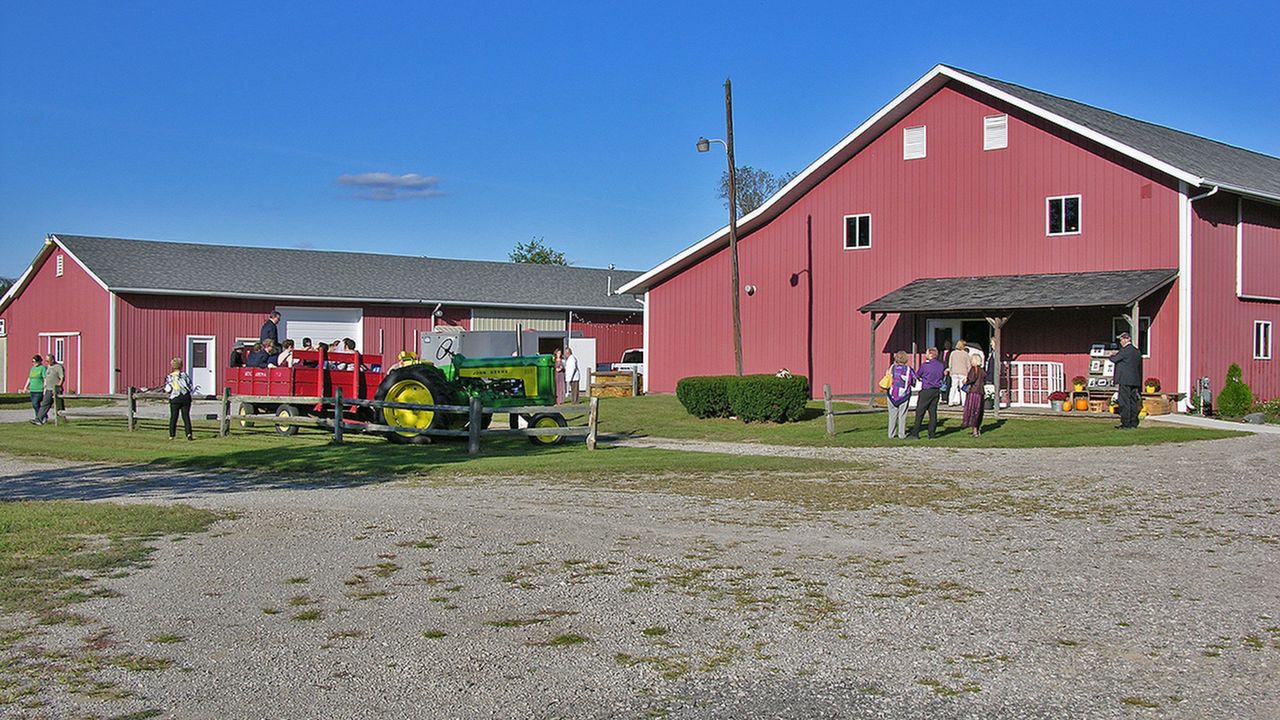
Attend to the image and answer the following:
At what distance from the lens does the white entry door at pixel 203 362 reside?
4266 centimetres

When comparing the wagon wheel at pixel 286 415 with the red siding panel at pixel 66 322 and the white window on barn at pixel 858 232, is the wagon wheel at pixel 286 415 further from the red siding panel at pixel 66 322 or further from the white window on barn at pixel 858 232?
the red siding panel at pixel 66 322

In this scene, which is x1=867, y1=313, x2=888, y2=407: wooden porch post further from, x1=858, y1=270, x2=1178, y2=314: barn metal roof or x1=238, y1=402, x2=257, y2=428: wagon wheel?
x1=238, y1=402, x2=257, y2=428: wagon wheel

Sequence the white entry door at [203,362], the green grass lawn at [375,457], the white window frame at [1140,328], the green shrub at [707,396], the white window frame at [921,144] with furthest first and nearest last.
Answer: the white entry door at [203,362] → the white window frame at [921,144] → the white window frame at [1140,328] → the green shrub at [707,396] → the green grass lawn at [375,457]

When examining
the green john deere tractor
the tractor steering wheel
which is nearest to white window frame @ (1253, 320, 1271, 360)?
the green john deere tractor

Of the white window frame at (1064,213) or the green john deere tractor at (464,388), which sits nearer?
the green john deere tractor at (464,388)

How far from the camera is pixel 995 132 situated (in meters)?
30.6

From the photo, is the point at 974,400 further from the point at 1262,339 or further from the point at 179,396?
the point at 179,396

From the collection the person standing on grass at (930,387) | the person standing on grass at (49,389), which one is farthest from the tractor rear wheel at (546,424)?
the person standing on grass at (49,389)

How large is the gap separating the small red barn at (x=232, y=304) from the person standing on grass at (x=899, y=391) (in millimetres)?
20859

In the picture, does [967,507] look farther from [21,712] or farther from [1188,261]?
[1188,261]

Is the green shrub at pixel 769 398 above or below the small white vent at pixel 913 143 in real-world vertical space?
below

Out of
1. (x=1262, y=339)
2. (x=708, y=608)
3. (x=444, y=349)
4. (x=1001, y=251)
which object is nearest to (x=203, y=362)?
(x=444, y=349)

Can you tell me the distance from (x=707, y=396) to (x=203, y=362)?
2299 centimetres

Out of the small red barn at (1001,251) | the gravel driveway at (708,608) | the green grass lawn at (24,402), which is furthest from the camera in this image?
the green grass lawn at (24,402)
